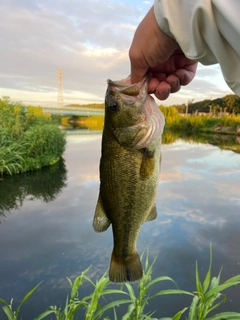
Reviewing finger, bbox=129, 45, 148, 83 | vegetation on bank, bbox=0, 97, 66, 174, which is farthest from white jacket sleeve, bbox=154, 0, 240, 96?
vegetation on bank, bbox=0, 97, 66, 174

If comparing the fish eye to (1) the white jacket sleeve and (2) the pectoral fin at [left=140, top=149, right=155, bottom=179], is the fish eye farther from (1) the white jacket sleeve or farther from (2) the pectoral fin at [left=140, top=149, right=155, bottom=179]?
(1) the white jacket sleeve

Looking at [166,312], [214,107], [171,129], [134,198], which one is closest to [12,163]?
[166,312]

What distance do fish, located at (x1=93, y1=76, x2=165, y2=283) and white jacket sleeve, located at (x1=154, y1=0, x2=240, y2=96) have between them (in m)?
0.53

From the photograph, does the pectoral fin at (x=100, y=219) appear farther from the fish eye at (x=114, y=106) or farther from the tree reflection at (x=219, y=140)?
the tree reflection at (x=219, y=140)

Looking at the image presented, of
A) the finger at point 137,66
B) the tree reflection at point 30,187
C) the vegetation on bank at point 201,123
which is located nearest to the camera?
the finger at point 137,66

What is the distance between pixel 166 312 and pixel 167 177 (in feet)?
27.5

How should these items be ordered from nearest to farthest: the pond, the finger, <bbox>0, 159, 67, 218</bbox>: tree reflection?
the finger
the pond
<bbox>0, 159, 67, 218</bbox>: tree reflection

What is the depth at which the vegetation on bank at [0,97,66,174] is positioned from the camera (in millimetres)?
12148

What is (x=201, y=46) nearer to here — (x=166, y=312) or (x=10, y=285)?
(x=166, y=312)

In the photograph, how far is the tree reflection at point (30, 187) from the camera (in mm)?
9695

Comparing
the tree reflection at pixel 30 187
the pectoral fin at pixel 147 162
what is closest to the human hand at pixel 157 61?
the pectoral fin at pixel 147 162

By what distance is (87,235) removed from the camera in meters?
7.37

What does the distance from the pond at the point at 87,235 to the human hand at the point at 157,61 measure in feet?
13.0

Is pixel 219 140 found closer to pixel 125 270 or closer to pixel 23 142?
pixel 23 142
